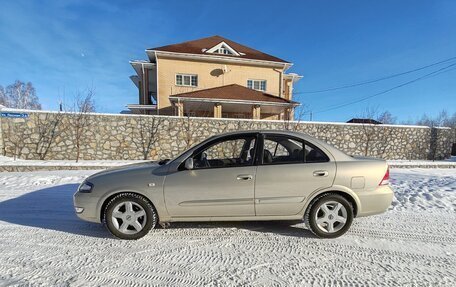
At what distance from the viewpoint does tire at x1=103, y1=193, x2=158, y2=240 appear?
337 cm

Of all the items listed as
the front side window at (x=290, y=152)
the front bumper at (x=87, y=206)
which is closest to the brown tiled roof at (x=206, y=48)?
the front side window at (x=290, y=152)

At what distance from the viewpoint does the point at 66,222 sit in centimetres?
398

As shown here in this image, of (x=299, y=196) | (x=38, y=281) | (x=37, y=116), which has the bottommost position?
(x=38, y=281)

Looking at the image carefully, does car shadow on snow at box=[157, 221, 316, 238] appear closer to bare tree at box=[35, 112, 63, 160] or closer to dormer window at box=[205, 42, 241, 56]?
bare tree at box=[35, 112, 63, 160]

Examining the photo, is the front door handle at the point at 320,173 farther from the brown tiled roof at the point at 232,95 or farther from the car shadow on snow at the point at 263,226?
the brown tiled roof at the point at 232,95

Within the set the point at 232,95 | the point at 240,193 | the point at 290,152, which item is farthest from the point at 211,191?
the point at 232,95

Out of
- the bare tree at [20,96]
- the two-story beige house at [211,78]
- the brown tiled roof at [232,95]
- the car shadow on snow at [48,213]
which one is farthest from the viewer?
the bare tree at [20,96]

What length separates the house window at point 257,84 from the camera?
22953mm

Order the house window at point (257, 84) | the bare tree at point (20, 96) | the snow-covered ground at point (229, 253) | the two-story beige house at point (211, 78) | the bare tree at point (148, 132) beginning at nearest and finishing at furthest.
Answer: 1. the snow-covered ground at point (229, 253)
2. the bare tree at point (148, 132)
3. the two-story beige house at point (211, 78)
4. the house window at point (257, 84)
5. the bare tree at point (20, 96)

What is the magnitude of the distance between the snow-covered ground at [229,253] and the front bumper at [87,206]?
31 centimetres

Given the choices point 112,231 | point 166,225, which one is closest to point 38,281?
point 112,231

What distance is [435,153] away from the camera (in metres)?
14.9

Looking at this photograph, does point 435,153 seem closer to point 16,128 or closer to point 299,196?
point 299,196

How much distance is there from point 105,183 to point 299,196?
2.82m
